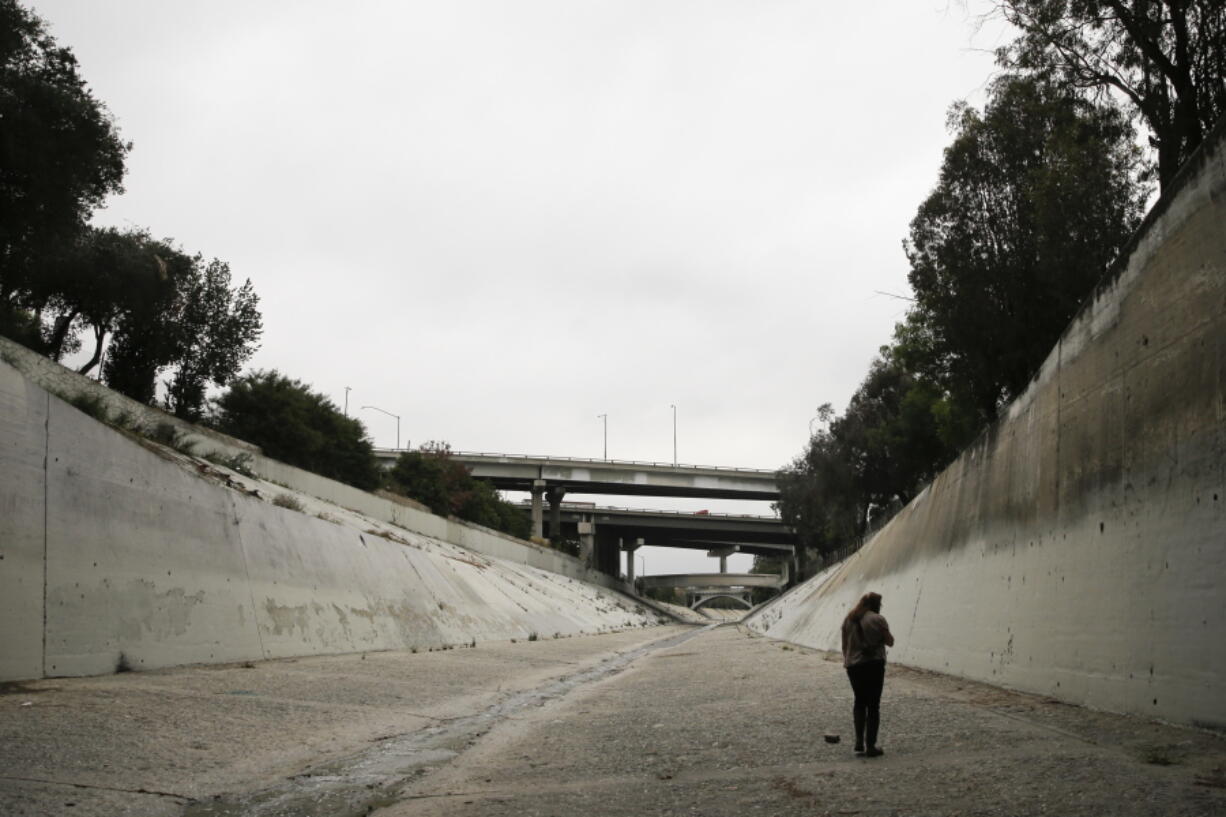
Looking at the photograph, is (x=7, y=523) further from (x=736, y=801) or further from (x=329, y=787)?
(x=736, y=801)

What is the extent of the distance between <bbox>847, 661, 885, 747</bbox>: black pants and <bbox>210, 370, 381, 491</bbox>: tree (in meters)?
43.0

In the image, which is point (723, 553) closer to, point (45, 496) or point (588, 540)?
point (588, 540)

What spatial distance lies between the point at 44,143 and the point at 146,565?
19.1 metres

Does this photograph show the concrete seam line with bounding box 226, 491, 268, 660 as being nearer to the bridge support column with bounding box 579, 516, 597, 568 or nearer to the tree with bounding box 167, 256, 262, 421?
the tree with bounding box 167, 256, 262, 421

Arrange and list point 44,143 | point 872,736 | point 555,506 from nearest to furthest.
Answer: point 872,736 < point 44,143 < point 555,506

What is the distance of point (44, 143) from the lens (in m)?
28.5

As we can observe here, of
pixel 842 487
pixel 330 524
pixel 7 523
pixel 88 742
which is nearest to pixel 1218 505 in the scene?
pixel 88 742

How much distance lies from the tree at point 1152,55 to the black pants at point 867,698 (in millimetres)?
12250

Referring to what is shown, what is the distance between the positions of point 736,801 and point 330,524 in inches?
812

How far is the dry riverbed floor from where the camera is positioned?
6957mm

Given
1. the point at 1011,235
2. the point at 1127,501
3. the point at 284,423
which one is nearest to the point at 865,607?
the point at 1127,501

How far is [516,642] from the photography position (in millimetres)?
33312

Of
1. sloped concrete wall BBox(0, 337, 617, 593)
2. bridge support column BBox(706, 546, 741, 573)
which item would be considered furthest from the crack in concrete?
bridge support column BBox(706, 546, 741, 573)

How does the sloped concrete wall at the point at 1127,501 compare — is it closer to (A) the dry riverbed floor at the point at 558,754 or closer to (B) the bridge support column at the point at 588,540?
(A) the dry riverbed floor at the point at 558,754
